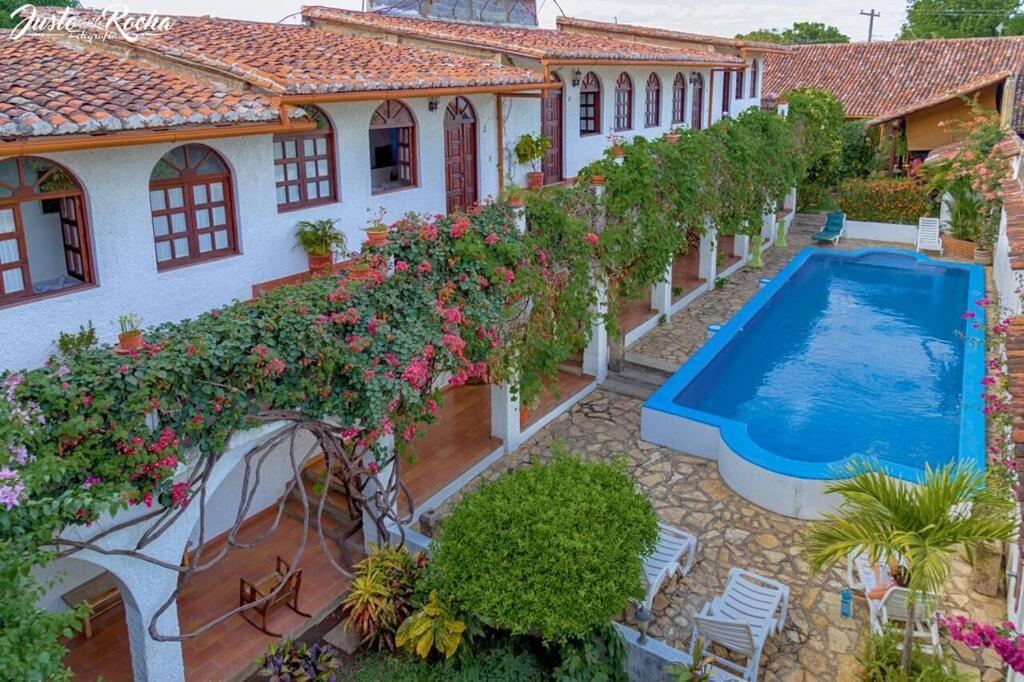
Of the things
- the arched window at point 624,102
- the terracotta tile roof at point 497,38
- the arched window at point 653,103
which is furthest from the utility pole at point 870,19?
the arched window at point 624,102

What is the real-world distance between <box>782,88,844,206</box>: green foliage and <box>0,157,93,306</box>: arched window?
24.4m

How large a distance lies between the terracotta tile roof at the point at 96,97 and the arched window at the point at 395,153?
337 centimetres

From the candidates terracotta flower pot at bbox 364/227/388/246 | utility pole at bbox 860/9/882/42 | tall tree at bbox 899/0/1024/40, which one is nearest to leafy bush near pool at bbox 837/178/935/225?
terracotta flower pot at bbox 364/227/388/246

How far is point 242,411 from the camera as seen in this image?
8539 mm

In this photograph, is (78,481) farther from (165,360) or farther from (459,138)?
(459,138)

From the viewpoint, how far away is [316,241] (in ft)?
39.7

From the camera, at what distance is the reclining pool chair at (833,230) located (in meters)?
28.9

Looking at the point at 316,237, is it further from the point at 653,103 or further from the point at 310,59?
the point at 653,103

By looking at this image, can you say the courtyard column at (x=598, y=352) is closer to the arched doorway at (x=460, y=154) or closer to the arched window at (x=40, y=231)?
the arched doorway at (x=460, y=154)

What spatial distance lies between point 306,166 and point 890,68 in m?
36.9

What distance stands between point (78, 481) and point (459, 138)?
9.89 metres

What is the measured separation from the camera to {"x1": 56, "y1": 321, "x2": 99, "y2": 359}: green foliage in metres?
8.94

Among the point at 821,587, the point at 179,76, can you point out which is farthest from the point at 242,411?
the point at 821,587

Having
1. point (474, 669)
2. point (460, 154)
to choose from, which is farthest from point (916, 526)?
point (460, 154)
